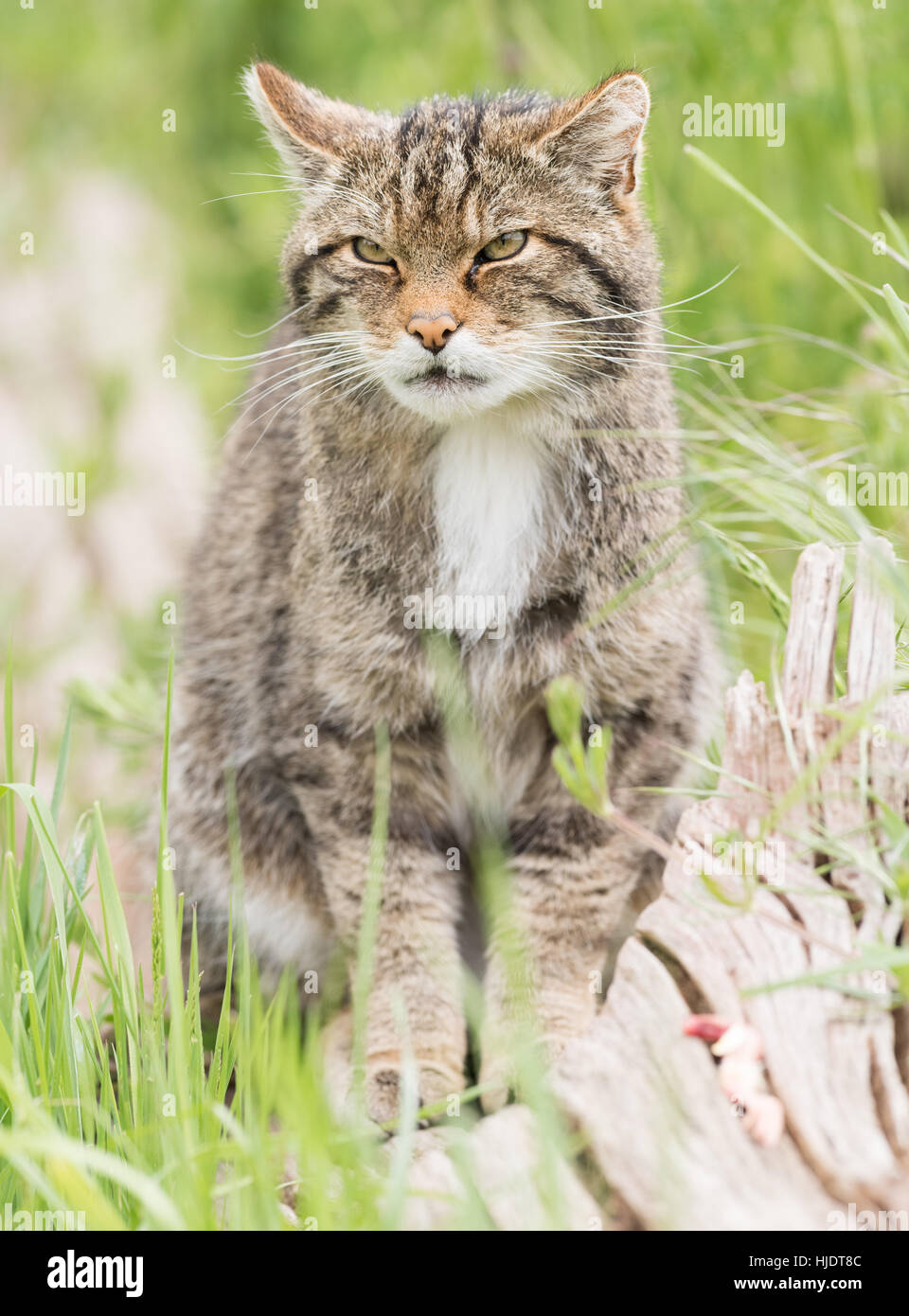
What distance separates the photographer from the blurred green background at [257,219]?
3.79 m

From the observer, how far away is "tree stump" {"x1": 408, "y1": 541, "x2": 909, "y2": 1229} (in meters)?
1.76

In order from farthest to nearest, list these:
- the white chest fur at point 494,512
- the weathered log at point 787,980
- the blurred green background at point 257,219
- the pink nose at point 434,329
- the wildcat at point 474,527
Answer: the blurred green background at point 257,219 → the white chest fur at point 494,512 → the wildcat at point 474,527 → the pink nose at point 434,329 → the weathered log at point 787,980

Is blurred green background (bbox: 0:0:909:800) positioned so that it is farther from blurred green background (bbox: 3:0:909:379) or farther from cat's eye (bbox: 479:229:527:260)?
cat's eye (bbox: 479:229:527:260)

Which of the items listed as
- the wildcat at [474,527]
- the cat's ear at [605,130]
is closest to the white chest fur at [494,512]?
the wildcat at [474,527]

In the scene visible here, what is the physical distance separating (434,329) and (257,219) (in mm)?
3500

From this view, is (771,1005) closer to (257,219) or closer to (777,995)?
(777,995)

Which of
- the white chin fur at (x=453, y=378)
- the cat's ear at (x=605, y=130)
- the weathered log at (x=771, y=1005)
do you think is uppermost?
the cat's ear at (x=605, y=130)

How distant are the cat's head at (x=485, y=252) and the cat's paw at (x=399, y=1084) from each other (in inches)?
47.9

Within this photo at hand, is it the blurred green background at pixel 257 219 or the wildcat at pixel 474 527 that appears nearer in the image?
the wildcat at pixel 474 527

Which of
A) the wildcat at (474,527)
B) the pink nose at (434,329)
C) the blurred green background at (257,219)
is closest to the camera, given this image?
the pink nose at (434,329)

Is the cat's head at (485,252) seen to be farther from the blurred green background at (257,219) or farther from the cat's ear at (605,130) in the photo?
the blurred green background at (257,219)

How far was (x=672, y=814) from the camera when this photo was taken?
9.44ft

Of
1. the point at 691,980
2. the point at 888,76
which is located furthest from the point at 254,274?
the point at 691,980

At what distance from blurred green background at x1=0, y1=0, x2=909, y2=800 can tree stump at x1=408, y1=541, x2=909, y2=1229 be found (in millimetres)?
404
